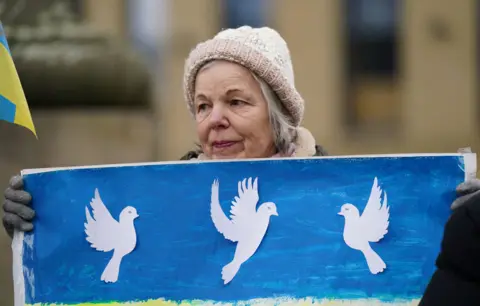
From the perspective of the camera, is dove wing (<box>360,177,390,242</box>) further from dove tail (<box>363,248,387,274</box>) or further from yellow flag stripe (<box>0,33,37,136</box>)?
yellow flag stripe (<box>0,33,37,136</box>)

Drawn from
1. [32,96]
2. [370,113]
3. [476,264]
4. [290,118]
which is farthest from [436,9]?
[476,264]

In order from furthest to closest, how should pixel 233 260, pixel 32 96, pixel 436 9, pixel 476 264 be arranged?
pixel 436 9 < pixel 32 96 < pixel 233 260 < pixel 476 264

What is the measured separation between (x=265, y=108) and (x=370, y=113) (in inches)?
546

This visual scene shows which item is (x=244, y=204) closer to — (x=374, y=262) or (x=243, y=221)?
(x=243, y=221)

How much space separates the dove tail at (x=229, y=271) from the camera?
298 centimetres

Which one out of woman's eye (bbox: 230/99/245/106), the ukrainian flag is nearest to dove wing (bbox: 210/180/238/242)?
woman's eye (bbox: 230/99/245/106)

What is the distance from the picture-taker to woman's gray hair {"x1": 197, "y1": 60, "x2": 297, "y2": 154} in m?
3.32

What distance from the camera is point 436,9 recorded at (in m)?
16.3

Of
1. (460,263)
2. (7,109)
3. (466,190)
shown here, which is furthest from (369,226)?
(7,109)

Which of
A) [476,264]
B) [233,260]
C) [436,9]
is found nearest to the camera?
[476,264]

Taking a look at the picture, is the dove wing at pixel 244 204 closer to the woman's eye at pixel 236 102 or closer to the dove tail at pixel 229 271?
the dove tail at pixel 229 271

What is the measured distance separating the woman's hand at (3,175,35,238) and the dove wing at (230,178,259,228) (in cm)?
58

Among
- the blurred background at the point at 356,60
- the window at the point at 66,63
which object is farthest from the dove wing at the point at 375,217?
the blurred background at the point at 356,60

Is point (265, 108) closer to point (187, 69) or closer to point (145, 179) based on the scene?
point (187, 69)
